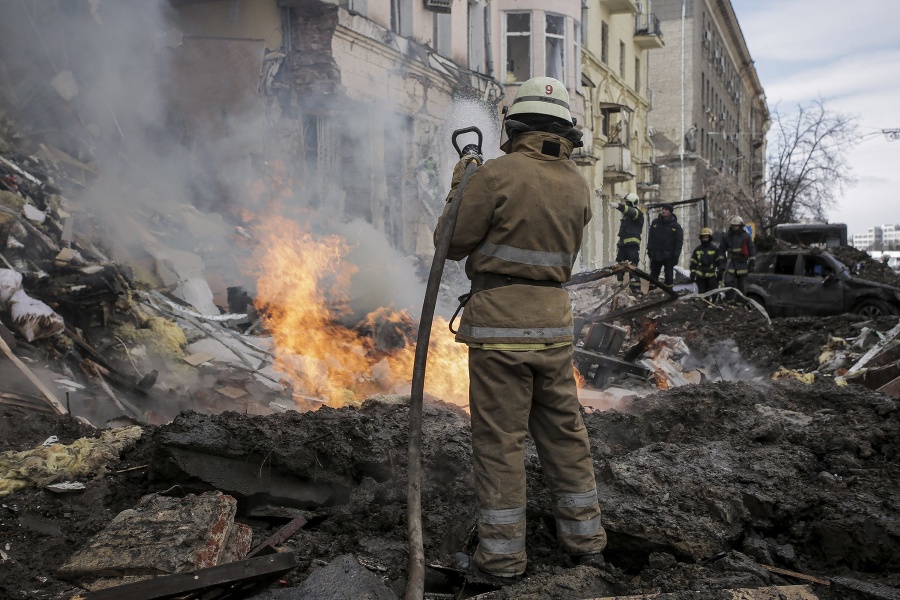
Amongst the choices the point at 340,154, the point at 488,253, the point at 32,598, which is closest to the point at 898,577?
the point at 488,253

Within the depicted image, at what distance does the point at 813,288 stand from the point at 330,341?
1081cm

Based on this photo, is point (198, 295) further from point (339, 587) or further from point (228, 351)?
point (339, 587)

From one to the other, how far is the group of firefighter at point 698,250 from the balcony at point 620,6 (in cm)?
1585

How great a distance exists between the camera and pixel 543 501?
3.59 meters

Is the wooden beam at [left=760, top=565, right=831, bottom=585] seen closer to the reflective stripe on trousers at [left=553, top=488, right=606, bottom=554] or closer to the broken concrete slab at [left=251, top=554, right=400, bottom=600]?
the reflective stripe on trousers at [left=553, top=488, right=606, bottom=554]

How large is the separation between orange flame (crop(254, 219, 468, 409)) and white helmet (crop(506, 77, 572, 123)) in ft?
11.3

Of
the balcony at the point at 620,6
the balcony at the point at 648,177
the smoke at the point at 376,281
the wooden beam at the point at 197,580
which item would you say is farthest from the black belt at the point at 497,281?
the balcony at the point at 648,177

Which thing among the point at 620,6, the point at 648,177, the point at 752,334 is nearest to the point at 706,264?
the point at 752,334

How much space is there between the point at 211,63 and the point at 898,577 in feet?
39.6

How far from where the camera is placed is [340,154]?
559 inches

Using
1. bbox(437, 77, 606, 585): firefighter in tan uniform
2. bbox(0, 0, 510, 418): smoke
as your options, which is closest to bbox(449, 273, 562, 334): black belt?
bbox(437, 77, 606, 585): firefighter in tan uniform

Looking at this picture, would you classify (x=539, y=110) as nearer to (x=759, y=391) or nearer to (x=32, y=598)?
(x=32, y=598)

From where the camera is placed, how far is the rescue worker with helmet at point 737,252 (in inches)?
572

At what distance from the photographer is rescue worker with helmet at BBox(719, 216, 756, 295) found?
1454 cm
